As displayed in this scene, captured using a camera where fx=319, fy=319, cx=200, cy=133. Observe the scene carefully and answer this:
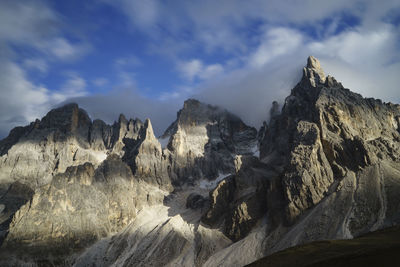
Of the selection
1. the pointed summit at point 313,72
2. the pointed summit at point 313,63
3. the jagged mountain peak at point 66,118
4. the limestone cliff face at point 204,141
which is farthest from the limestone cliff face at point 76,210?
the pointed summit at point 313,63

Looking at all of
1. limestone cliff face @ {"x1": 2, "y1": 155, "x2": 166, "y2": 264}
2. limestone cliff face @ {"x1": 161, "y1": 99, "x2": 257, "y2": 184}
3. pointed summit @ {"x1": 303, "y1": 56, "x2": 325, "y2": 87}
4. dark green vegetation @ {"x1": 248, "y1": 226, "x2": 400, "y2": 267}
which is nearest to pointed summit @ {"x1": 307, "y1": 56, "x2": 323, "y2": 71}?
pointed summit @ {"x1": 303, "y1": 56, "x2": 325, "y2": 87}

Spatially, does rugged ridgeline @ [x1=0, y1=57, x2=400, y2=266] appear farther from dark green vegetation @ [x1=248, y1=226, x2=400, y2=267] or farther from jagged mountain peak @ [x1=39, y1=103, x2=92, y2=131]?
dark green vegetation @ [x1=248, y1=226, x2=400, y2=267]

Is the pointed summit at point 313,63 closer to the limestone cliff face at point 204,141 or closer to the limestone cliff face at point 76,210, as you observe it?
the limestone cliff face at point 204,141

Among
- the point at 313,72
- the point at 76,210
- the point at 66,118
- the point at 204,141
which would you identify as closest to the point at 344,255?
the point at 313,72

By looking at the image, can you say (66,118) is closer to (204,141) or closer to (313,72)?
(204,141)

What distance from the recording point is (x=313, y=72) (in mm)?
111938

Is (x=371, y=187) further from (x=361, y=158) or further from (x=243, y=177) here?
(x=243, y=177)

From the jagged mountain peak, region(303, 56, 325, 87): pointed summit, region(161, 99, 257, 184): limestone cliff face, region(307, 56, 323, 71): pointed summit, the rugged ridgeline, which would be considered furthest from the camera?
the jagged mountain peak

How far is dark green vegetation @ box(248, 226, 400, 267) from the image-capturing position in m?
18.7

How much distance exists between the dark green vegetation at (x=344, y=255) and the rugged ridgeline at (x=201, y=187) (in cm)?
3265

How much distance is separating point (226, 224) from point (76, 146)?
289ft

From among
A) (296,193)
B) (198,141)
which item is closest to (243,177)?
(296,193)

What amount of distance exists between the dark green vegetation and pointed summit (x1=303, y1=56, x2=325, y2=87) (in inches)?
3257

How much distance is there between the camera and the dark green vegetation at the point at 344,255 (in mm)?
18688
